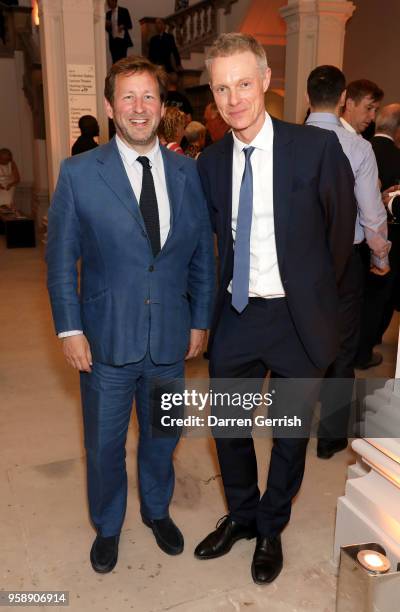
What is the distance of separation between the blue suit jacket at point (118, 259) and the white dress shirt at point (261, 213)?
179mm

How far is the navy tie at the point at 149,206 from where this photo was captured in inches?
82.4

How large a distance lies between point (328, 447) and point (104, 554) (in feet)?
4.48

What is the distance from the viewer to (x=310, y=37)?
7262mm

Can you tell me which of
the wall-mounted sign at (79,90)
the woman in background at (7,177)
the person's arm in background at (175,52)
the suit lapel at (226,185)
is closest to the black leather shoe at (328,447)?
the suit lapel at (226,185)

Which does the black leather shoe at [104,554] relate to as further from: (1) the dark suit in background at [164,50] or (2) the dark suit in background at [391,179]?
(1) the dark suit in background at [164,50]

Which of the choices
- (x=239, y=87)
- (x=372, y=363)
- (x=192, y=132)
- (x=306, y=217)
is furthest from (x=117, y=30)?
(x=306, y=217)

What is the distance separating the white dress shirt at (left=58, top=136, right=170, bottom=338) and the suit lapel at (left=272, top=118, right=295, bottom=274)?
0.39 metres

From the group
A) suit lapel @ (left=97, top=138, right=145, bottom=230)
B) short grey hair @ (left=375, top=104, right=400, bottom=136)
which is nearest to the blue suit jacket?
suit lapel @ (left=97, top=138, right=145, bottom=230)

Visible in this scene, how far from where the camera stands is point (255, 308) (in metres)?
2.16

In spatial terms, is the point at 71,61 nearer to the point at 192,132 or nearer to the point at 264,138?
the point at 192,132

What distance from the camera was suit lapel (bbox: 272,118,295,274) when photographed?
2.01 metres

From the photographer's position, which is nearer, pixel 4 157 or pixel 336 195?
pixel 336 195

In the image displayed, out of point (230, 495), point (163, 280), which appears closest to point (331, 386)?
point (230, 495)

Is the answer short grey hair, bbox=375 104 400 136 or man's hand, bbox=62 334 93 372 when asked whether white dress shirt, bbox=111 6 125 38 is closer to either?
short grey hair, bbox=375 104 400 136
